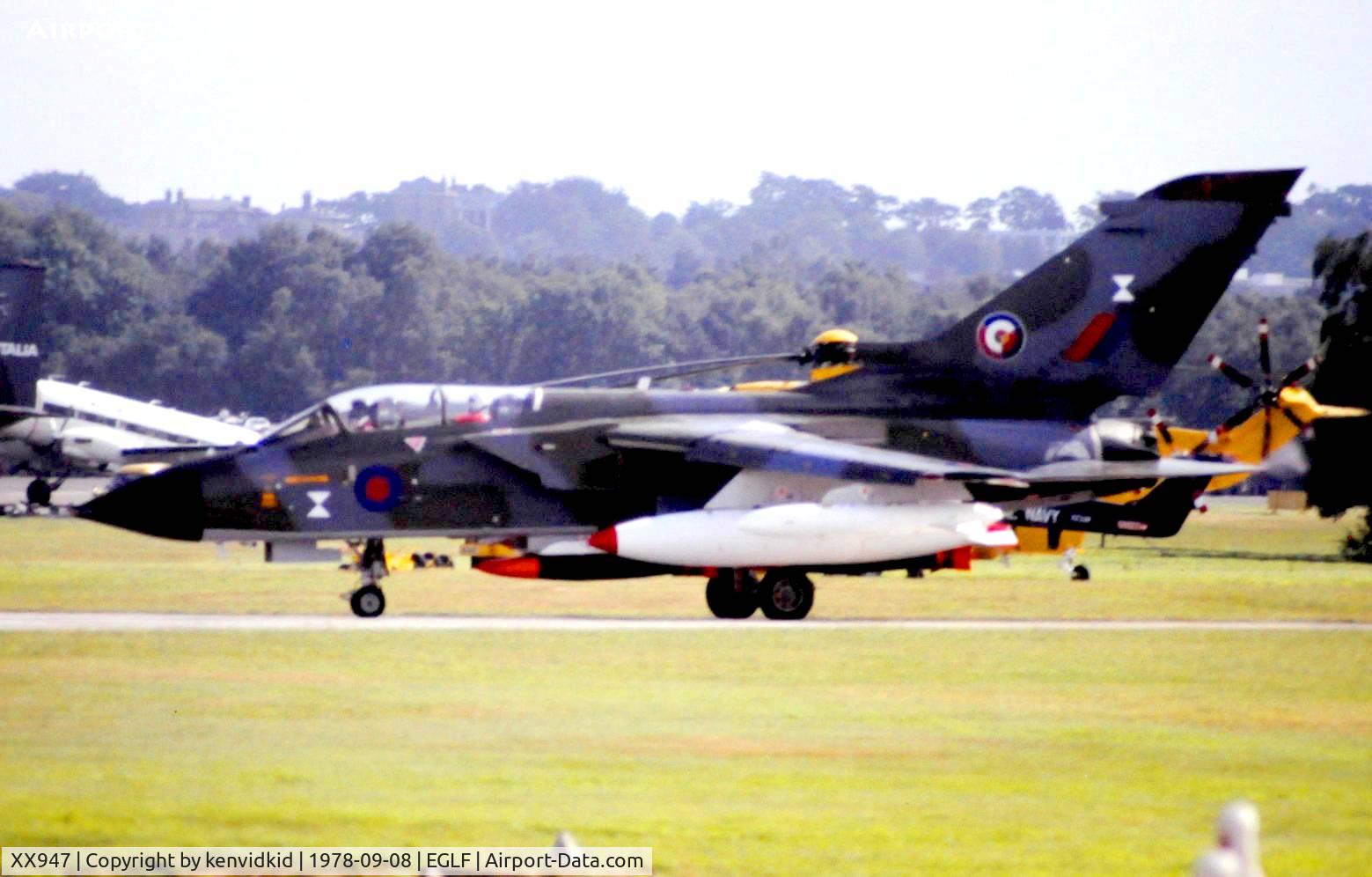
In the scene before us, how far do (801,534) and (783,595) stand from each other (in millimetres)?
1548

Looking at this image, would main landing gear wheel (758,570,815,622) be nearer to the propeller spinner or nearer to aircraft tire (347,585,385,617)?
aircraft tire (347,585,385,617)

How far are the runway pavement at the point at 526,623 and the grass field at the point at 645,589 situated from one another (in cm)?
110

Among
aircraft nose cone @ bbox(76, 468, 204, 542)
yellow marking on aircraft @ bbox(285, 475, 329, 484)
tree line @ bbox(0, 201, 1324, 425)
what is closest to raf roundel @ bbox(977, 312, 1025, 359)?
yellow marking on aircraft @ bbox(285, 475, 329, 484)

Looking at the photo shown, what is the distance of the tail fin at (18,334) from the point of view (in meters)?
58.5

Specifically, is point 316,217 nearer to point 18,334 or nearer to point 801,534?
point 18,334

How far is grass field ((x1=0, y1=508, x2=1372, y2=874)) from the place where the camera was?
12406 millimetres

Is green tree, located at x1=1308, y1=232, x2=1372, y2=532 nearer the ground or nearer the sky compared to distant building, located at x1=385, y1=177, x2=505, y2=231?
nearer the ground

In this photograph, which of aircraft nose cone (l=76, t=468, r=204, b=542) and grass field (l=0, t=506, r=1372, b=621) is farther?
grass field (l=0, t=506, r=1372, b=621)

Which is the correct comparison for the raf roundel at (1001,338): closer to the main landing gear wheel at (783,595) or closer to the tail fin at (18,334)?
the main landing gear wheel at (783,595)

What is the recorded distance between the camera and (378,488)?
84.1ft

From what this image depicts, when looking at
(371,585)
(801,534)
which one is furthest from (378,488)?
(801,534)

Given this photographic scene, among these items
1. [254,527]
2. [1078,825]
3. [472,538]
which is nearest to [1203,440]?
[472,538]

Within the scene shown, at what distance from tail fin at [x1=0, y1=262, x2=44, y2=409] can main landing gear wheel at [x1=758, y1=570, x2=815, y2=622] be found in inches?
1485

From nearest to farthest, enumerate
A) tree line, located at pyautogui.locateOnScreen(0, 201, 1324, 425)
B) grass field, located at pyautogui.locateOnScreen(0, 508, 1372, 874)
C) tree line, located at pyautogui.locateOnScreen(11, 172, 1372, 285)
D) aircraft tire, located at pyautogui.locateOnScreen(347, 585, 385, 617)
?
1. grass field, located at pyautogui.locateOnScreen(0, 508, 1372, 874)
2. aircraft tire, located at pyautogui.locateOnScreen(347, 585, 385, 617)
3. tree line, located at pyautogui.locateOnScreen(0, 201, 1324, 425)
4. tree line, located at pyautogui.locateOnScreen(11, 172, 1372, 285)
